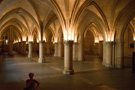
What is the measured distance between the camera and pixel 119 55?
40.8 feet

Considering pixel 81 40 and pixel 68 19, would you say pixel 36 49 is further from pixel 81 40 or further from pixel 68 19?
pixel 68 19

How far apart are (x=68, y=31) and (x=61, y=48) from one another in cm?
1438

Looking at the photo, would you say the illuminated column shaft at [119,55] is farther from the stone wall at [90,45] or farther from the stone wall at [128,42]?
the stone wall at [90,45]

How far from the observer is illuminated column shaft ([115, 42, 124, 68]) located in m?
12.3

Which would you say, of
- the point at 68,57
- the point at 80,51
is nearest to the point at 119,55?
the point at 68,57

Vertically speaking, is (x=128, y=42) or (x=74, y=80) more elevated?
(x=128, y=42)

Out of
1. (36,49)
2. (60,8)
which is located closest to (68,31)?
(60,8)

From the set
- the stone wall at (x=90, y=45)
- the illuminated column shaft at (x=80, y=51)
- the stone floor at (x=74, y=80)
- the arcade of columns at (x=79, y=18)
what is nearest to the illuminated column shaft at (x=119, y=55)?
the arcade of columns at (x=79, y=18)

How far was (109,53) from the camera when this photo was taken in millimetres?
12664

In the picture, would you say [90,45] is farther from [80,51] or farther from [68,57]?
[68,57]

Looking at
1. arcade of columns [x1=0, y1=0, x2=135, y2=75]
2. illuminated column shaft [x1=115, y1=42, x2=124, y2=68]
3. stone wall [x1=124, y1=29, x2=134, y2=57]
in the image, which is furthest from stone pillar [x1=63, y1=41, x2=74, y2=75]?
stone wall [x1=124, y1=29, x2=134, y2=57]

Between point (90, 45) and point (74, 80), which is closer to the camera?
point (74, 80)

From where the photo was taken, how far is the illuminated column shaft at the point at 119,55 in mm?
12328

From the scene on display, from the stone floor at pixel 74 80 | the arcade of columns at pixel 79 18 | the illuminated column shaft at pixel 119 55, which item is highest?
the arcade of columns at pixel 79 18
